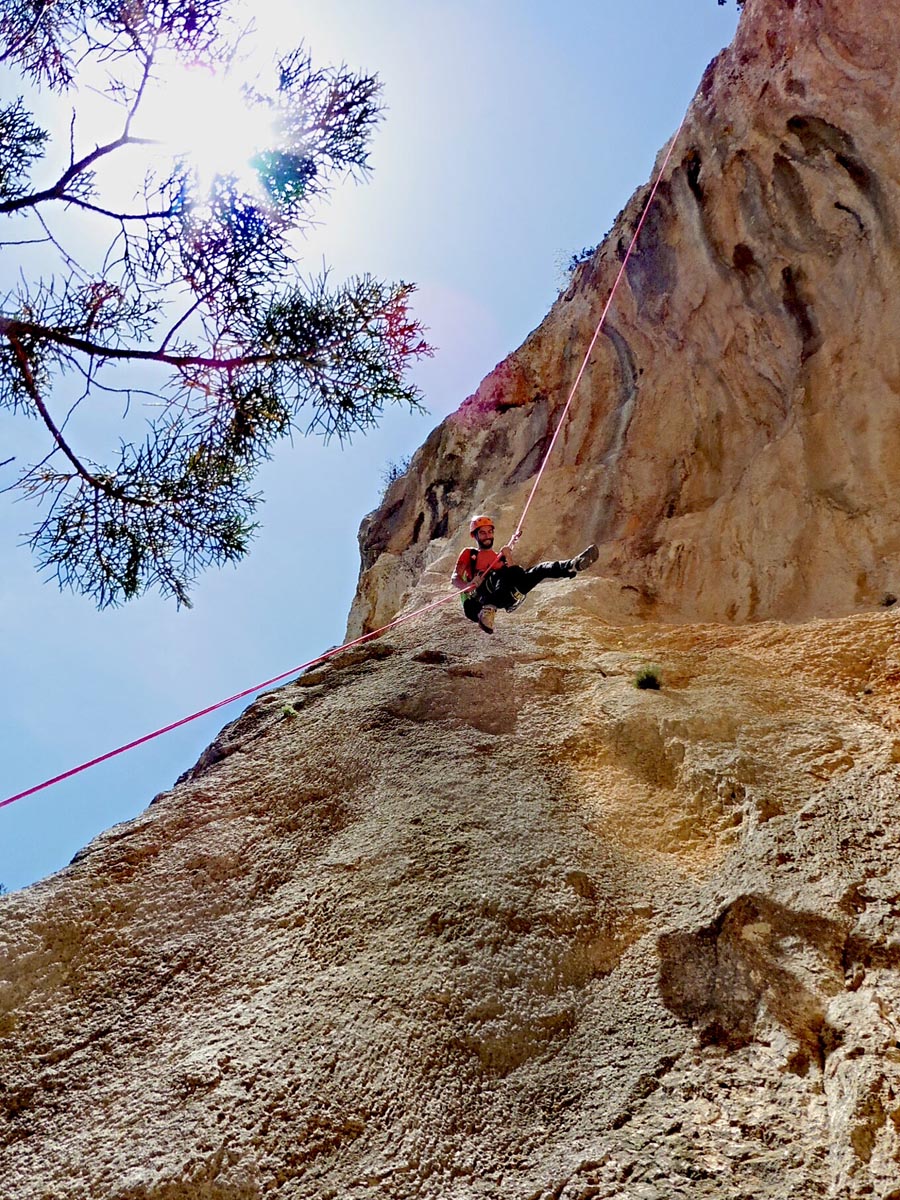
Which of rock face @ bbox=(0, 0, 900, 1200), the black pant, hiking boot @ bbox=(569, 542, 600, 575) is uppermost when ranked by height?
the black pant

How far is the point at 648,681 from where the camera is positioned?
586 cm

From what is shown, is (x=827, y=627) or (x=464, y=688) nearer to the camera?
(x=827, y=627)

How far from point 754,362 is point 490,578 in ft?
13.5

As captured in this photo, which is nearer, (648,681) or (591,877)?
(591,877)

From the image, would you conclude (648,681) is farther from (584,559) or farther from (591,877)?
(591,877)

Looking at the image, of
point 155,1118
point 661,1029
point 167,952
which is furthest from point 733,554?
point 155,1118

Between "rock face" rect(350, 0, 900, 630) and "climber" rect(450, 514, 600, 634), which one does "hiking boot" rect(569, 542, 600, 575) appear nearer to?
"climber" rect(450, 514, 600, 634)

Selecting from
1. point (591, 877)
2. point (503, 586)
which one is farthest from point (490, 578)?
point (591, 877)

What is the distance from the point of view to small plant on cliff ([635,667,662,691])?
5.83 metres

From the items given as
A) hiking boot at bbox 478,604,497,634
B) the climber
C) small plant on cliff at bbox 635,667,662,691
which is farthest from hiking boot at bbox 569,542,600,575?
small plant on cliff at bbox 635,667,662,691

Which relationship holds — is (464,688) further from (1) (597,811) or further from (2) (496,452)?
(2) (496,452)

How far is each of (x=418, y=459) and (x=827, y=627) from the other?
10.6 m

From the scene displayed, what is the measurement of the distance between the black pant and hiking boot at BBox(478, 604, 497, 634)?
0.09m

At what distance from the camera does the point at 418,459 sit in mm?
15422
